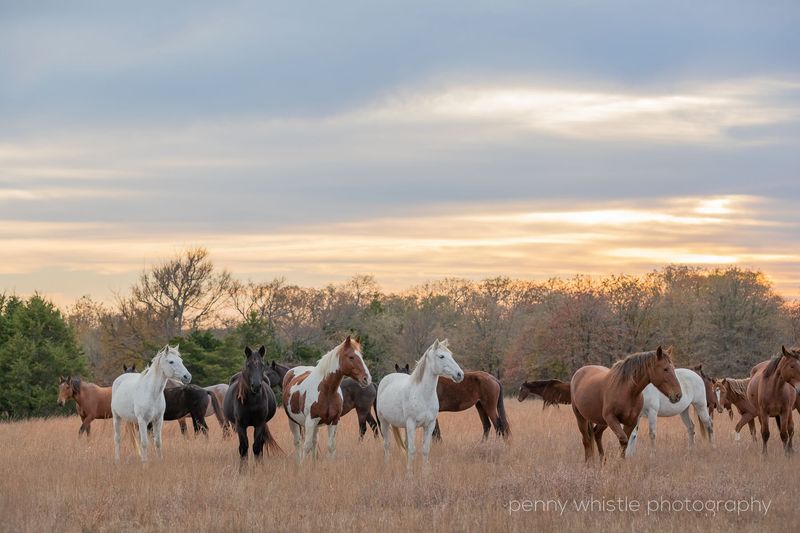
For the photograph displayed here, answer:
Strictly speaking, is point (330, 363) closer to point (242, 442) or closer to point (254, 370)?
point (254, 370)

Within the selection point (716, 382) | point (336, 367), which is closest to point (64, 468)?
point (336, 367)

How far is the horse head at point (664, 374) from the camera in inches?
524

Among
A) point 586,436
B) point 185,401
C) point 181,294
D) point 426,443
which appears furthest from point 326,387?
point 181,294

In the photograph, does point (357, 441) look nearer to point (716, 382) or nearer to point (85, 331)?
point (716, 382)

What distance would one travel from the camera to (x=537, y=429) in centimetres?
2177

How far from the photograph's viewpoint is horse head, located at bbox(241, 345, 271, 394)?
13.9m

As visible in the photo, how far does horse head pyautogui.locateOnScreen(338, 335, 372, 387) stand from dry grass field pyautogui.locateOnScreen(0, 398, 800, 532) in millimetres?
1429

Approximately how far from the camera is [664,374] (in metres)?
13.5

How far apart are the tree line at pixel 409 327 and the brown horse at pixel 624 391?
79.7ft

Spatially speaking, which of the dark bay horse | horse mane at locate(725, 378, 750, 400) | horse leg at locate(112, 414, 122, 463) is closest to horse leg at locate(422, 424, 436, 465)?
the dark bay horse

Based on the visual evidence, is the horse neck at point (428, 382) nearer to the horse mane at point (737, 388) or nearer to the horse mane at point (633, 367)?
the horse mane at point (633, 367)

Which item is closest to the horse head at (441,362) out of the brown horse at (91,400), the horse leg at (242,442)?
the horse leg at (242,442)

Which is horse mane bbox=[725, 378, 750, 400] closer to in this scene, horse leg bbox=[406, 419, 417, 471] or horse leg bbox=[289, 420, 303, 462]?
horse leg bbox=[406, 419, 417, 471]

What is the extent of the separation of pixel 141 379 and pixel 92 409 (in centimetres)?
765
